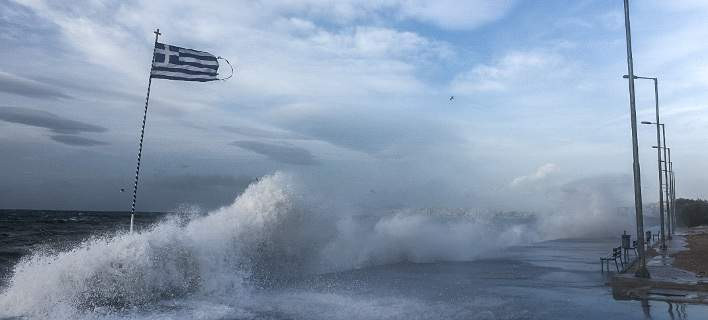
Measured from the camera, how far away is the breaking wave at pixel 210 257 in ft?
43.0

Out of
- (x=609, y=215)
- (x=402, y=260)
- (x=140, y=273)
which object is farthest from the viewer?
(x=609, y=215)

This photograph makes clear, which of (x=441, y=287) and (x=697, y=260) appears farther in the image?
(x=697, y=260)

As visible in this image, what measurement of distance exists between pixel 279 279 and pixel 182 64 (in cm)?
788

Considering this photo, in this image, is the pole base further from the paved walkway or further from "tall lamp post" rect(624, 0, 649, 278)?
"tall lamp post" rect(624, 0, 649, 278)

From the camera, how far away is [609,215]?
59688mm

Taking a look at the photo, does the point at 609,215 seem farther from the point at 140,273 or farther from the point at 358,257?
the point at 140,273

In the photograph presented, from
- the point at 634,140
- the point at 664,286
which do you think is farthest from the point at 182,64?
the point at 664,286

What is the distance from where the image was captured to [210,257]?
667 inches

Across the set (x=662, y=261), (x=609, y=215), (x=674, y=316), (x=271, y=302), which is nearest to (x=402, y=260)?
(x=662, y=261)

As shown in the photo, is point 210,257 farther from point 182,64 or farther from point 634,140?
point 634,140

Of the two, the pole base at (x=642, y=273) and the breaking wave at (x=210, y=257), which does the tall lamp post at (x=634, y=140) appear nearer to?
the pole base at (x=642, y=273)

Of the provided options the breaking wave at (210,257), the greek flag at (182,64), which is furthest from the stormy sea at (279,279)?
the greek flag at (182,64)

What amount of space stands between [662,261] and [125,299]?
20.2m

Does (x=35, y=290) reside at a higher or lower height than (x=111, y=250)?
lower
